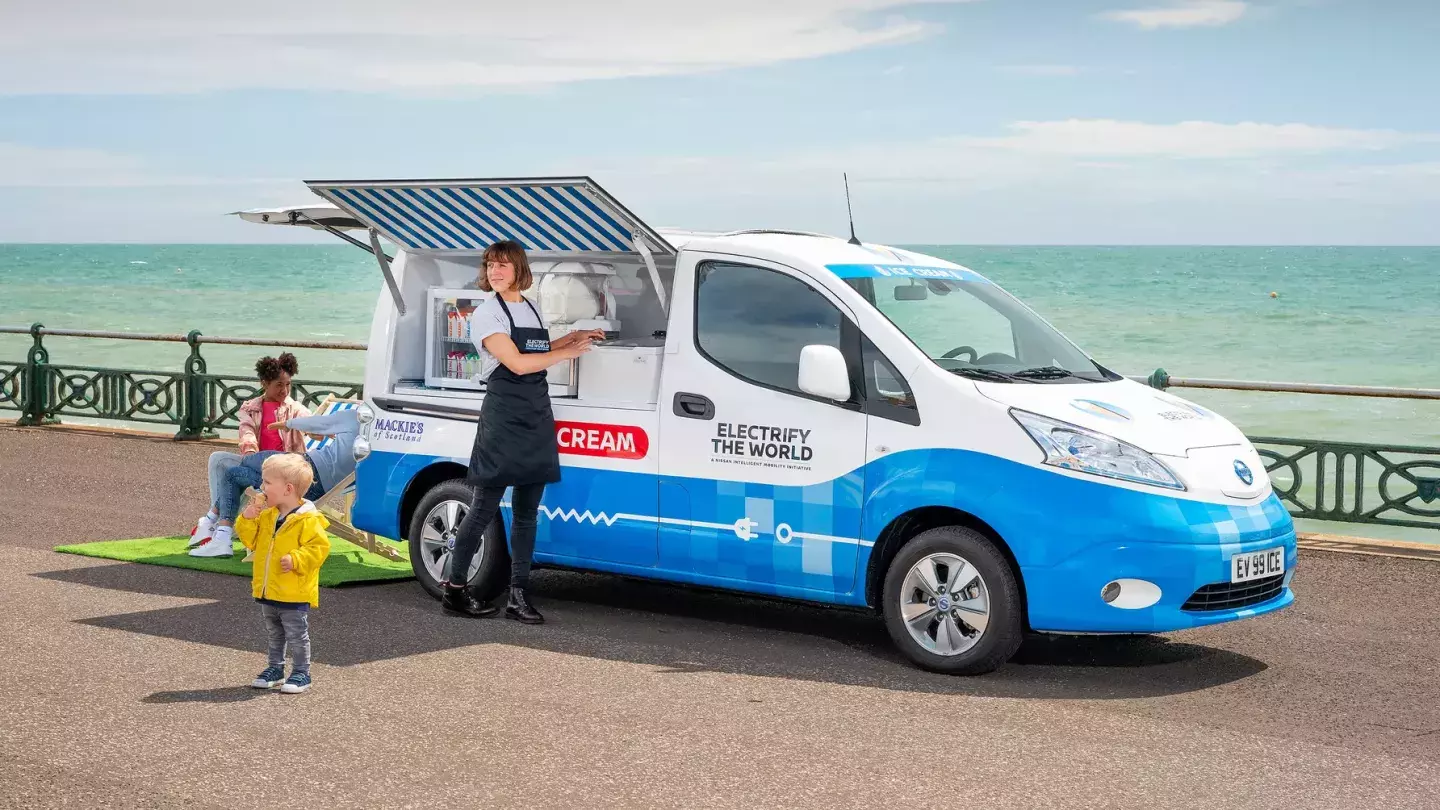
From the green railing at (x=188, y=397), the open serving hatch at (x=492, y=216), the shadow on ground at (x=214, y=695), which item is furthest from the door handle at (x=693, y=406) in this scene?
the green railing at (x=188, y=397)

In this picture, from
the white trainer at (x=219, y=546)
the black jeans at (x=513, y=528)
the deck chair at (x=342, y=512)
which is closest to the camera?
the black jeans at (x=513, y=528)

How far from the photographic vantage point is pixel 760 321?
7.92m

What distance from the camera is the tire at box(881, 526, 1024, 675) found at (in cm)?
711

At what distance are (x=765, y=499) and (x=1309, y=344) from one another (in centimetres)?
4592

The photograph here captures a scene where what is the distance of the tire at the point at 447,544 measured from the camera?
8.69 metres

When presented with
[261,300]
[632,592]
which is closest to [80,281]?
[261,300]

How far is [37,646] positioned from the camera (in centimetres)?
749

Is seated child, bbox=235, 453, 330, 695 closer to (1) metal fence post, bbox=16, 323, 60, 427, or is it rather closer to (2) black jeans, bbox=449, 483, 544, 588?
(2) black jeans, bbox=449, 483, 544, 588

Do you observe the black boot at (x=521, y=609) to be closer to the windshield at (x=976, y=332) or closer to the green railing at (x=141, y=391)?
the windshield at (x=976, y=332)

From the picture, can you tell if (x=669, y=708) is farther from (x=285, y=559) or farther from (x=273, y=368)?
(x=273, y=368)

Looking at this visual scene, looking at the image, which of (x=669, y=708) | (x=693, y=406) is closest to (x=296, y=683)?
(x=669, y=708)

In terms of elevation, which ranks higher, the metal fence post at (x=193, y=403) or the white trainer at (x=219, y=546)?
the metal fence post at (x=193, y=403)

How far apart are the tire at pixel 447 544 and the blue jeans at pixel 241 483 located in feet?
5.10

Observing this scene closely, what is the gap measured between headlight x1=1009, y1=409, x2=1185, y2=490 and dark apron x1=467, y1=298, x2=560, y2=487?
249 cm
